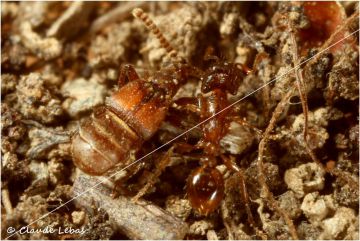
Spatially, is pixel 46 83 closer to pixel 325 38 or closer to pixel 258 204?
pixel 258 204

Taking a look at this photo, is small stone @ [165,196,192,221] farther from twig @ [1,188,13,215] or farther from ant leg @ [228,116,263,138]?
twig @ [1,188,13,215]

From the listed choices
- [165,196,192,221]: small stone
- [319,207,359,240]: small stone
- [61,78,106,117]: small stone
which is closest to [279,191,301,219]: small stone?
[319,207,359,240]: small stone

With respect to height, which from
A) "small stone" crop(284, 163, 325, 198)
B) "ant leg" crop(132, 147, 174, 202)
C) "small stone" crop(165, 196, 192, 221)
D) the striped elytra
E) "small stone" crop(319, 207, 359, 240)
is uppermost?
the striped elytra

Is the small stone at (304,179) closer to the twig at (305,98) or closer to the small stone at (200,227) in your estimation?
the twig at (305,98)

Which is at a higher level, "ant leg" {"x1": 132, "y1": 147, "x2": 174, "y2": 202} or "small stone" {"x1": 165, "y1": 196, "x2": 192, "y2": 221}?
"ant leg" {"x1": 132, "y1": 147, "x2": 174, "y2": 202}

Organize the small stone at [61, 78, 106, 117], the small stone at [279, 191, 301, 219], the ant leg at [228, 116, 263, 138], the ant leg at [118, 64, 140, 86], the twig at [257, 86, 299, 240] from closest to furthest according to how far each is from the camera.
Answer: the twig at [257, 86, 299, 240] → the small stone at [279, 191, 301, 219] → the ant leg at [228, 116, 263, 138] → the ant leg at [118, 64, 140, 86] → the small stone at [61, 78, 106, 117]
